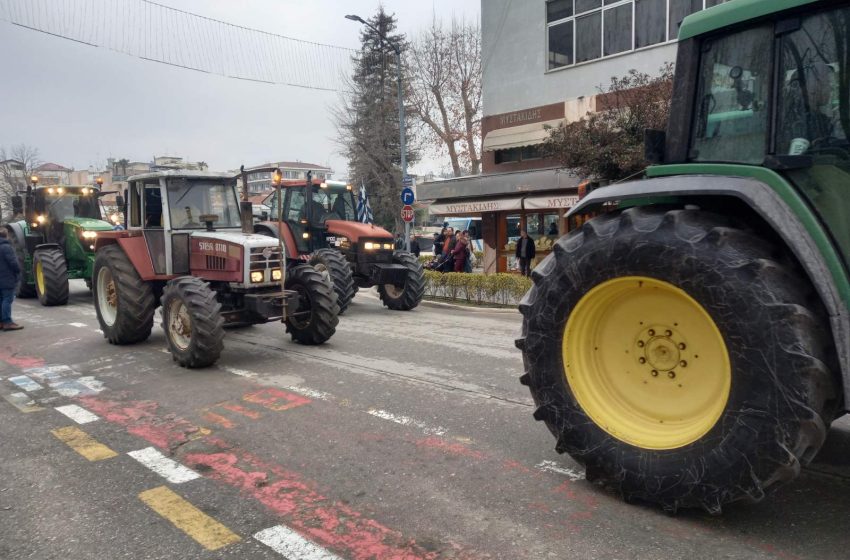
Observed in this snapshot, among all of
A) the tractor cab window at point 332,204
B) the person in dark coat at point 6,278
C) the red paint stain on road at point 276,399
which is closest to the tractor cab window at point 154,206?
the person in dark coat at point 6,278

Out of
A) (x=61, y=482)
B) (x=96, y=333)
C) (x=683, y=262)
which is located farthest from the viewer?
(x=96, y=333)

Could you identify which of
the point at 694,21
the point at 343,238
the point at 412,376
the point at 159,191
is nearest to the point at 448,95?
the point at 343,238

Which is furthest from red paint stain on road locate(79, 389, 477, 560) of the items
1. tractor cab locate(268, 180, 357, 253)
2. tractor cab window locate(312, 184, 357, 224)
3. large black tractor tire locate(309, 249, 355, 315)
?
tractor cab window locate(312, 184, 357, 224)

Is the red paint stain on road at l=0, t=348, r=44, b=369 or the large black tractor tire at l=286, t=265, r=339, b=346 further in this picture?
the large black tractor tire at l=286, t=265, r=339, b=346

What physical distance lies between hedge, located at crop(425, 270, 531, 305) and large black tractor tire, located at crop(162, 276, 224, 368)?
7.28 m

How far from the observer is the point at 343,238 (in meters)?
12.0

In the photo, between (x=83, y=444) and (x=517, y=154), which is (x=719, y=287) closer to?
(x=83, y=444)

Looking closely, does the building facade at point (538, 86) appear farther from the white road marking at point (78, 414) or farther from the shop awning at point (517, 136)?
the white road marking at point (78, 414)

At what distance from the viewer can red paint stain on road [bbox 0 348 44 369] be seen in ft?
23.8

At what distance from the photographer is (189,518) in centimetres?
336

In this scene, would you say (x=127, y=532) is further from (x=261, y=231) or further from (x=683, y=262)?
(x=261, y=231)

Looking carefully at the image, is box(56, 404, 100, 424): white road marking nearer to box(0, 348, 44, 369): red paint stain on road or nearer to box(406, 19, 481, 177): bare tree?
box(0, 348, 44, 369): red paint stain on road

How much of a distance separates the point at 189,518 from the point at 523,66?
56.1 ft

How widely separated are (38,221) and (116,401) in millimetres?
10493
